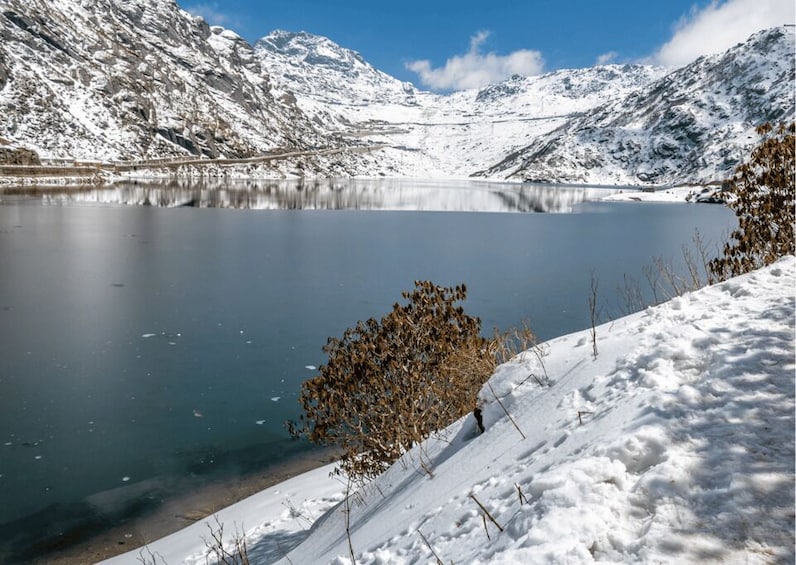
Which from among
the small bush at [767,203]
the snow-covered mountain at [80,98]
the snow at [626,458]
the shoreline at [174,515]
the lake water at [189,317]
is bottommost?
the shoreline at [174,515]

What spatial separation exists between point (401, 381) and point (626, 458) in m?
6.71

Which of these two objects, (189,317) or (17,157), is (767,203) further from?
(17,157)

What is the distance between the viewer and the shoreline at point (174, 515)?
10070 millimetres

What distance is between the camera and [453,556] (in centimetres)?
389

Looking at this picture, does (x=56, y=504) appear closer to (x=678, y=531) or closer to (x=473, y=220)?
(x=678, y=531)

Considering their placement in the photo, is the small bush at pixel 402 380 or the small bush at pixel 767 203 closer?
the small bush at pixel 402 380

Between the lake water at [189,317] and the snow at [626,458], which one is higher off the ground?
the snow at [626,458]

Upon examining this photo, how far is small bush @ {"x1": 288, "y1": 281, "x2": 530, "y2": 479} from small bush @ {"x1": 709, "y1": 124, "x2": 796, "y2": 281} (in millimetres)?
5622

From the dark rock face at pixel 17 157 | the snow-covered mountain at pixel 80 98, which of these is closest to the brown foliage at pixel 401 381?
the dark rock face at pixel 17 157

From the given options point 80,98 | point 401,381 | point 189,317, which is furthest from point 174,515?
point 80,98

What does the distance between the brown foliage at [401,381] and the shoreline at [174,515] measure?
1228 mm

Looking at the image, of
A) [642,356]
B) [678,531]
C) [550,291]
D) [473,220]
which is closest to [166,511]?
[642,356]

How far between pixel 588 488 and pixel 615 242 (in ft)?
162

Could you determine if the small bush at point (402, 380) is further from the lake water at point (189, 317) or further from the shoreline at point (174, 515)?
the lake water at point (189, 317)
